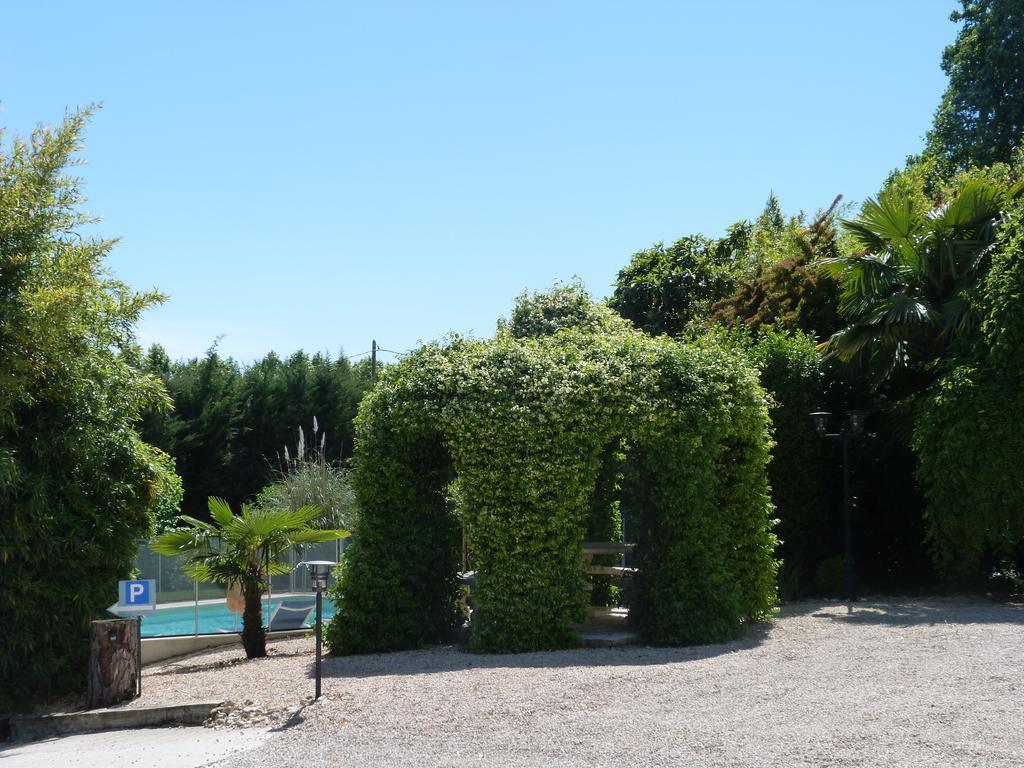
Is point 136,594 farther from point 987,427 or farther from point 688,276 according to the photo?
point 688,276

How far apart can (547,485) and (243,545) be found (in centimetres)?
397

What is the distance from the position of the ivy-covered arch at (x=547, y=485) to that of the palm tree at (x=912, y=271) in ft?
15.6

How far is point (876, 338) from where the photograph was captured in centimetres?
1591

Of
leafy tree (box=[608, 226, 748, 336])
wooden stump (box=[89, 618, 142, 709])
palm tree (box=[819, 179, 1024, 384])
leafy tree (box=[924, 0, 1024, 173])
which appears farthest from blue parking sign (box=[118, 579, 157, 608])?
leafy tree (box=[924, 0, 1024, 173])

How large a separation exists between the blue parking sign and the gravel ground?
0.92 metres

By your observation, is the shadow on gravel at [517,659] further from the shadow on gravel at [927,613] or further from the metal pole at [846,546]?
the metal pole at [846,546]

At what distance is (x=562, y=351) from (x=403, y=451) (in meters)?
2.14

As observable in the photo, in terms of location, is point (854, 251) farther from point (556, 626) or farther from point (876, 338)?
point (556, 626)

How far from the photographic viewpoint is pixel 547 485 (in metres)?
11.1

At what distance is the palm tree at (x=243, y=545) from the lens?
1237cm

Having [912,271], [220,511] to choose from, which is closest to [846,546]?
[912,271]

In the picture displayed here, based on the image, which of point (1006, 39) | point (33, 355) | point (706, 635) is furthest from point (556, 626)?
point (1006, 39)

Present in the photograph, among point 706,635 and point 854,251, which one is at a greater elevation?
point 854,251

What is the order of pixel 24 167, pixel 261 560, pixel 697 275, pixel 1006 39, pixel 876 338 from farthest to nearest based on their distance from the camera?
pixel 1006 39 < pixel 697 275 < pixel 876 338 < pixel 261 560 < pixel 24 167
